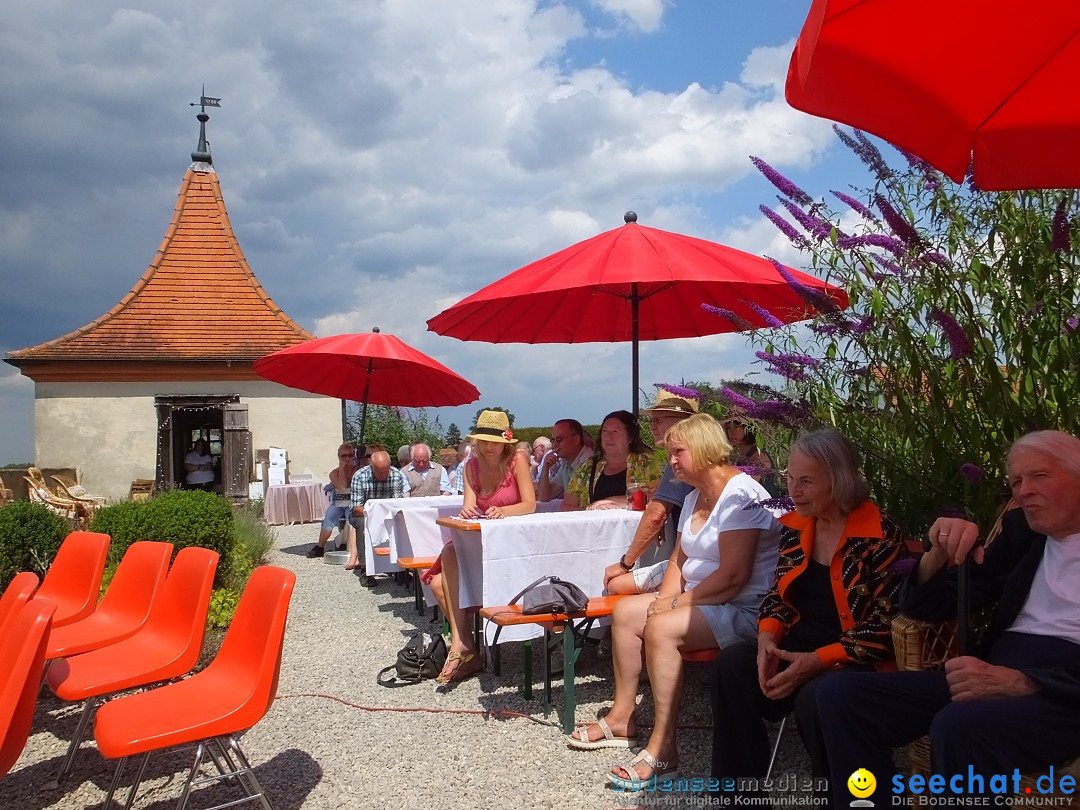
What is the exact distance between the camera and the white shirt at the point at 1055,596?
2549 mm

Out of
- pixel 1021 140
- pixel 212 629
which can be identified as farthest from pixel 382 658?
pixel 1021 140

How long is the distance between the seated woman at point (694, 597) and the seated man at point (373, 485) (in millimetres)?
6426

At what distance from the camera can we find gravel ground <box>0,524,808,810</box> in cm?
357

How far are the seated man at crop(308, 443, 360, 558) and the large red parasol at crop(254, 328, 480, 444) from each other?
45cm

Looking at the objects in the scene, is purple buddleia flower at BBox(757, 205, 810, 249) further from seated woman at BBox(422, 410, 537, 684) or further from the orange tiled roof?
the orange tiled roof

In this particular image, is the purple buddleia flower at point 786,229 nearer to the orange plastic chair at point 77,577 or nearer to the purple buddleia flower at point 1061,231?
the purple buddleia flower at point 1061,231

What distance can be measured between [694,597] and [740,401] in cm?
98

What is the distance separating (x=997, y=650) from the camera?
2.68 m

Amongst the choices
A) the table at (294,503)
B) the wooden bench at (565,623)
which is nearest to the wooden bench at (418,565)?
the wooden bench at (565,623)

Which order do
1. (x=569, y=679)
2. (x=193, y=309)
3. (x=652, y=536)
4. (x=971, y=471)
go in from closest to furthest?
(x=971, y=471), (x=569, y=679), (x=652, y=536), (x=193, y=309)

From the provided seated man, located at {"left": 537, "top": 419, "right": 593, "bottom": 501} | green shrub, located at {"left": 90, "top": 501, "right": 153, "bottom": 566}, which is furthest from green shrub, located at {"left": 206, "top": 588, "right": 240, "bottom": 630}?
seated man, located at {"left": 537, "top": 419, "right": 593, "bottom": 501}

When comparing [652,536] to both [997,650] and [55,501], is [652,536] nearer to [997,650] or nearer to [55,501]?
[997,650]

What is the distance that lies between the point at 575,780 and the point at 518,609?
1.09m

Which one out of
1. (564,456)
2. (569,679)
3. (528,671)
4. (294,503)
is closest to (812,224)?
(569,679)
